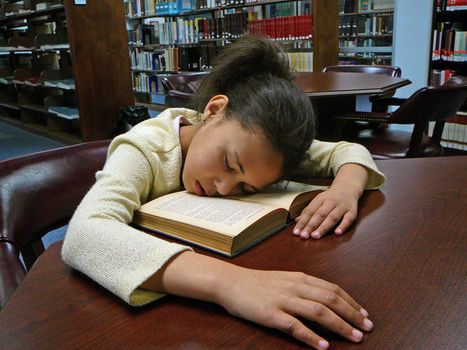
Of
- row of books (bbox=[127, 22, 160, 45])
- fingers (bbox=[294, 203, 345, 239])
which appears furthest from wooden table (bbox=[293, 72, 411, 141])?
row of books (bbox=[127, 22, 160, 45])

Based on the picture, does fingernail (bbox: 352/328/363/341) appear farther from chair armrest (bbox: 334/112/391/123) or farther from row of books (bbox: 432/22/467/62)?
row of books (bbox: 432/22/467/62)

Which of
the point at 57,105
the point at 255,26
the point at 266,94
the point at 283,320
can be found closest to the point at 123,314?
the point at 283,320

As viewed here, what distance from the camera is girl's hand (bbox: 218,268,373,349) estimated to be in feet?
1.30

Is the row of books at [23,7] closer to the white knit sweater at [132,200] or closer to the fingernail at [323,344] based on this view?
the white knit sweater at [132,200]

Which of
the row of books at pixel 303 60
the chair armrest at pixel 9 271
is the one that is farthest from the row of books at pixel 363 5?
the chair armrest at pixel 9 271

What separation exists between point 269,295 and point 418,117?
149cm

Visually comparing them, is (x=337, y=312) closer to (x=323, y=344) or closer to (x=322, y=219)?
(x=323, y=344)

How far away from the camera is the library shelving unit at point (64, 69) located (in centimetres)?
351

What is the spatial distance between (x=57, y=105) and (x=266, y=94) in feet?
15.9

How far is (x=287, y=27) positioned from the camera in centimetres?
421

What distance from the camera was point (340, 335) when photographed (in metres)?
0.40

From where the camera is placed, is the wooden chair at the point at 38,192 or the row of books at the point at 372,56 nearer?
the wooden chair at the point at 38,192

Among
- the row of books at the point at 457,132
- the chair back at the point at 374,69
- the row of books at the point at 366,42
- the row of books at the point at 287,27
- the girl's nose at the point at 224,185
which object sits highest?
the row of books at the point at 287,27

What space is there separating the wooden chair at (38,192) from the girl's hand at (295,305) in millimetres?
436
